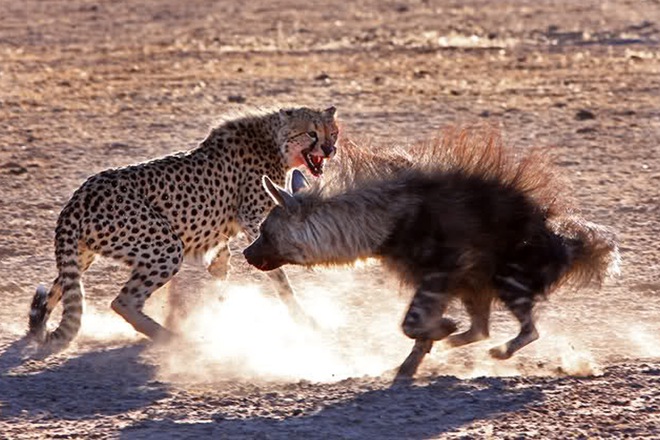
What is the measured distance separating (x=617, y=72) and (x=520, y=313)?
10.1m

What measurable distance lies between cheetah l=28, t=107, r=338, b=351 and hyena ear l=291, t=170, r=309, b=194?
2.56ft

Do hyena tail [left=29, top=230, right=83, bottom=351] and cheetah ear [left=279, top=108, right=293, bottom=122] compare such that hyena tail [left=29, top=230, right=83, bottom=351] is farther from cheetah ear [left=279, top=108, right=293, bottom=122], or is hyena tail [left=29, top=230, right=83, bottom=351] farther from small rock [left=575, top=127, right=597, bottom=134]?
small rock [left=575, top=127, right=597, bottom=134]

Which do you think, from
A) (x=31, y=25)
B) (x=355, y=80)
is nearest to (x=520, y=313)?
(x=355, y=80)

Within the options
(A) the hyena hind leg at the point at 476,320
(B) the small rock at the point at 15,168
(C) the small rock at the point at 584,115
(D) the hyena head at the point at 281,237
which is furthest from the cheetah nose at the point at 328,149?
(C) the small rock at the point at 584,115

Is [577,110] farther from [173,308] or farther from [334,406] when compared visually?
[334,406]

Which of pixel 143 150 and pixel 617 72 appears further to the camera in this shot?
pixel 617 72

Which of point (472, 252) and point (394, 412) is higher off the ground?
point (472, 252)

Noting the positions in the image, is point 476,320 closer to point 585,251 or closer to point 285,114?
point 585,251

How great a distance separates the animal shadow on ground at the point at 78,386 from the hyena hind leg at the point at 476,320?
1341mm

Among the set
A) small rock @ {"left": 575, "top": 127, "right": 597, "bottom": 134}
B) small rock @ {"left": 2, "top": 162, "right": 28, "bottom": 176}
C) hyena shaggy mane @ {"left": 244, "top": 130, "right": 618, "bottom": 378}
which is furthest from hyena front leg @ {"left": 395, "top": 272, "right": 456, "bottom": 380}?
small rock @ {"left": 575, "top": 127, "right": 597, "bottom": 134}

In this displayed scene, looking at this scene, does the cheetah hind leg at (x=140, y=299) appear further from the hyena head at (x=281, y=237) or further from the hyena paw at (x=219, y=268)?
the hyena paw at (x=219, y=268)

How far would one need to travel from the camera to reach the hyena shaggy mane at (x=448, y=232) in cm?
590

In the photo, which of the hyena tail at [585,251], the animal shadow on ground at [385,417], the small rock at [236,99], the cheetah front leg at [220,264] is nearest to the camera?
the animal shadow on ground at [385,417]

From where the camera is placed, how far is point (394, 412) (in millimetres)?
5430
